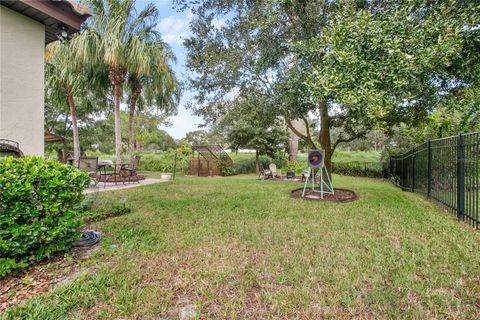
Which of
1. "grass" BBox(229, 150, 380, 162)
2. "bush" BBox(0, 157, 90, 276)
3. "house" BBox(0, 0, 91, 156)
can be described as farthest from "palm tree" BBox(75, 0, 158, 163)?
"grass" BBox(229, 150, 380, 162)

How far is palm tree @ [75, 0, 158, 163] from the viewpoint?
27.5ft

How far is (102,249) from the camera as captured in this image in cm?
312

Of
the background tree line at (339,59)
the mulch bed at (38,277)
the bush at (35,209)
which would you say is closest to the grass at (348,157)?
the background tree line at (339,59)

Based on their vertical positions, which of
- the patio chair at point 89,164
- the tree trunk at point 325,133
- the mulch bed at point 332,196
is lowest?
the mulch bed at point 332,196

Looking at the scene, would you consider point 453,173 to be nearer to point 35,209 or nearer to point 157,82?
point 35,209

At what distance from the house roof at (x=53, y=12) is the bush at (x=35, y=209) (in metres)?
2.78

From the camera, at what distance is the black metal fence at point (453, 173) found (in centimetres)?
407

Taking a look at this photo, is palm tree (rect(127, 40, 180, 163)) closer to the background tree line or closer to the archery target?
the background tree line

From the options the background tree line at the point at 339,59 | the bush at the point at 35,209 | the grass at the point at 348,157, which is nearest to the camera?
the bush at the point at 35,209

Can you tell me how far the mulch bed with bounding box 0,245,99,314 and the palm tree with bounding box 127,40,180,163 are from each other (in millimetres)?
7465

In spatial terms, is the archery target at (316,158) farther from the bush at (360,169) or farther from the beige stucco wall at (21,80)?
the bush at (360,169)

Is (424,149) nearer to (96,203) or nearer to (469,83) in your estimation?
(469,83)

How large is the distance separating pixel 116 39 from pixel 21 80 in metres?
5.09

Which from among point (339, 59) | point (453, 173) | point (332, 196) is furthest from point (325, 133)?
point (339, 59)
